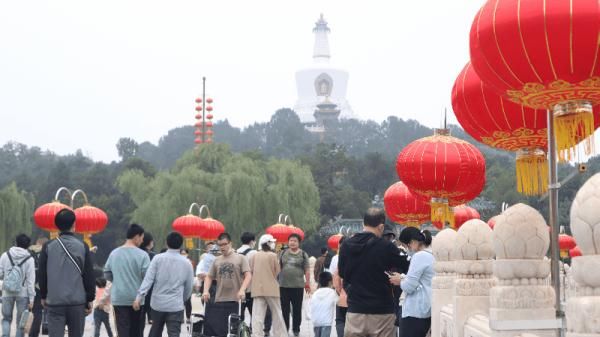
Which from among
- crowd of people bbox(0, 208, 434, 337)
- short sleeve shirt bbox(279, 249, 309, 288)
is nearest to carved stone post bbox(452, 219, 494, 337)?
crowd of people bbox(0, 208, 434, 337)

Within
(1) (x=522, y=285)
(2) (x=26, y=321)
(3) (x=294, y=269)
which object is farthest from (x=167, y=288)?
(1) (x=522, y=285)

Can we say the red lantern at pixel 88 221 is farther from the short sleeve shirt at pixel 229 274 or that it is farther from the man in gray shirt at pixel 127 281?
the man in gray shirt at pixel 127 281

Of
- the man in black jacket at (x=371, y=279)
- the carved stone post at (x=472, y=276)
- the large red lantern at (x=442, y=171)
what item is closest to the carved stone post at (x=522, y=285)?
the carved stone post at (x=472, y=276)

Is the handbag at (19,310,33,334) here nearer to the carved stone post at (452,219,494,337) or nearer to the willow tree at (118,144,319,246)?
the carved stone post at (452,219,494,337)

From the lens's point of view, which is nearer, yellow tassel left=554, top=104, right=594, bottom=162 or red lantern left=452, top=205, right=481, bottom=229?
yellow tassel left=554, top=104, right=594, bottom=162

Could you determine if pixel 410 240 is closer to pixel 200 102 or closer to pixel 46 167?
pixel 200 102

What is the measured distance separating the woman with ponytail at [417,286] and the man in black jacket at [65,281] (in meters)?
2.45

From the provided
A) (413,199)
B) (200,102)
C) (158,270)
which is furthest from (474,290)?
(200,102)

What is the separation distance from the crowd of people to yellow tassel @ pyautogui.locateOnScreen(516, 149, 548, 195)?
3.23ft

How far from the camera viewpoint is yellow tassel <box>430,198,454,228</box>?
10.5m

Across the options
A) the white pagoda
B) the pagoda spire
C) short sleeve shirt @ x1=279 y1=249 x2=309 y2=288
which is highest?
the pagoda spire

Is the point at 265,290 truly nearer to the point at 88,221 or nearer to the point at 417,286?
the point at 417,286

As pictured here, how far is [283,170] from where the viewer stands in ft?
129

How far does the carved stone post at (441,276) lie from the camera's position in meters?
6.64
